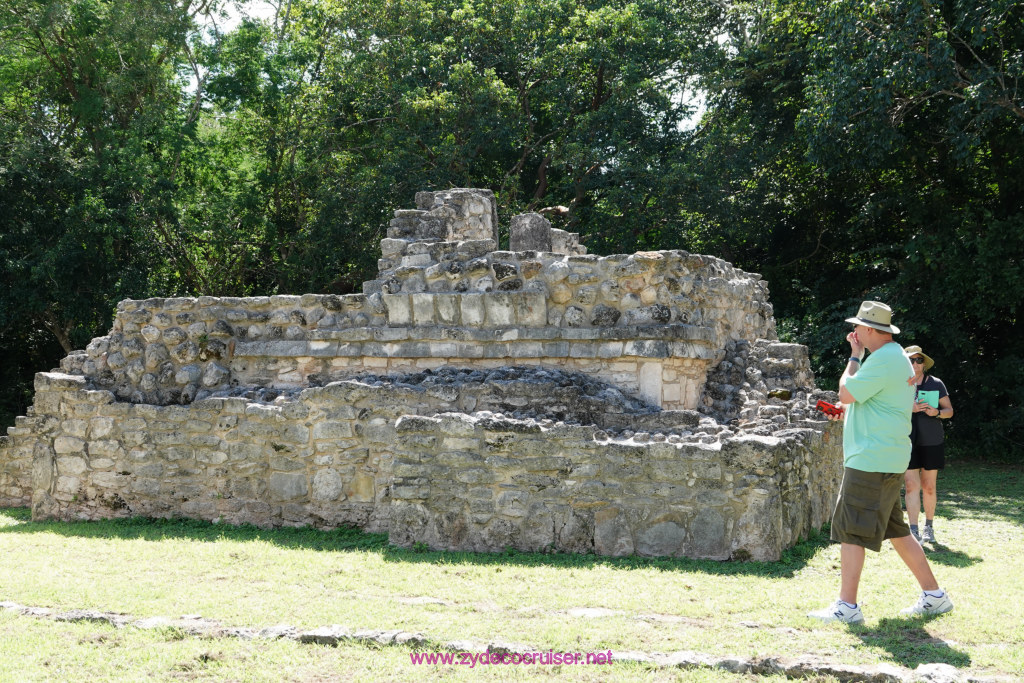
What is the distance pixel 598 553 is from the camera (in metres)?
6.87

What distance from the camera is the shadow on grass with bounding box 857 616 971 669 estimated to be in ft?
14.3

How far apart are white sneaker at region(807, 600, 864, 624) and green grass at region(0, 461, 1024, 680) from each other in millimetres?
66

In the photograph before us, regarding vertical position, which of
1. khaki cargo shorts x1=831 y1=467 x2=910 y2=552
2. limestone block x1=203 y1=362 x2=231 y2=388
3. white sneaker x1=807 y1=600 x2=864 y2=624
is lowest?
white sneaker x1=807 y1=600 x2=864 y2=624

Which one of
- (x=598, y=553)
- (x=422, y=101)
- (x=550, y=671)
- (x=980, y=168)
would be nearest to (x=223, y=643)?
(x=550, y=671)

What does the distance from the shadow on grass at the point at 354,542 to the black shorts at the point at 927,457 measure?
981 millimetres

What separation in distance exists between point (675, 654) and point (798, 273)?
15.8 metres

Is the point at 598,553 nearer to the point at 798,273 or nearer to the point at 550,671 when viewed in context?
the point at 550,671

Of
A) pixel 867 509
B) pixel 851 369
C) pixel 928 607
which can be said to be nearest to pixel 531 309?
pixel 851 369

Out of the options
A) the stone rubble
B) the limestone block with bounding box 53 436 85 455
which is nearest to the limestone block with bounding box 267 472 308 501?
the limestone block with bounding box 53 436 85 455

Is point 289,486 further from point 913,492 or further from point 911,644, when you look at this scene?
point 911,644

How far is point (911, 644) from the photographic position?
15.1 ft

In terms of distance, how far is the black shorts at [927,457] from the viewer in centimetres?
729

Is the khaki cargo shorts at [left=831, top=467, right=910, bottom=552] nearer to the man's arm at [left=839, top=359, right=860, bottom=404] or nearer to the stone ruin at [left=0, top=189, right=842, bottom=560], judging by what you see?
the man's arm at [left=839, top=359, right=860, bottom=404]

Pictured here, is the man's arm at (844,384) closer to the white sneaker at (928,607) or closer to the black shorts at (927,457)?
the white sneaker at (928,607)
